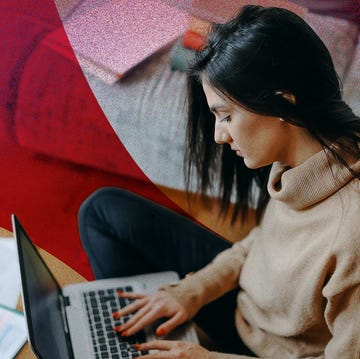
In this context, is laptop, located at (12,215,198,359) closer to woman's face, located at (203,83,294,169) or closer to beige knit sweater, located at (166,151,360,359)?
beige knit sweater, located at (166,151,360,359)

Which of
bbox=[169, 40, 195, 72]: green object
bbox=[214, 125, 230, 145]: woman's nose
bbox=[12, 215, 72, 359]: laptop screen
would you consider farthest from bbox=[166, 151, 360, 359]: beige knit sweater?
bbox=[169, 40, 195, 72]: green object

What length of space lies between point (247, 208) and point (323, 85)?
0.45 metres

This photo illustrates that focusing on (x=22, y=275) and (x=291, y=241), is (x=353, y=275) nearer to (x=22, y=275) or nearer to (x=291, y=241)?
(x=291, y=241)

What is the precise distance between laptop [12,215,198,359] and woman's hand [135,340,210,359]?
0.12ft

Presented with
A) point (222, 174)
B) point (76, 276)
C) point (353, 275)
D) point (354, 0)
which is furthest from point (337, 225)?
point (76, 276)

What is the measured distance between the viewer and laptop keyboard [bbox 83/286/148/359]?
1.06m

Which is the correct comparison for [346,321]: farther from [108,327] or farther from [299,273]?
[108,327]

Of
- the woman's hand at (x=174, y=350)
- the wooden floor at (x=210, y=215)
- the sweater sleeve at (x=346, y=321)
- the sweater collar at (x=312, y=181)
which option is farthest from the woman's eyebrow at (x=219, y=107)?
the wooden floor at (x=210, y=215)

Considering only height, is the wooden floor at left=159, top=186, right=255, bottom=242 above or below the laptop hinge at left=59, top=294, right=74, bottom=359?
below

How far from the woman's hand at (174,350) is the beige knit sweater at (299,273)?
0.04 meters

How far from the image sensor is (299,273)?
3.07ft

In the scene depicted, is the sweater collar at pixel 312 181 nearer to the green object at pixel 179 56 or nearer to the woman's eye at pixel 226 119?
the woman's eye at pixel 226 119

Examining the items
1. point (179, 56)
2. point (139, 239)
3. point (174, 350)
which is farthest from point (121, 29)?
point (174, 350)

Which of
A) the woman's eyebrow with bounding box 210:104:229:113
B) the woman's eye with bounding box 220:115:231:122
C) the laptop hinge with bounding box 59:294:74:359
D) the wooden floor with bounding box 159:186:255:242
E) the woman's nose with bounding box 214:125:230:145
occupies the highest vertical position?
the woman's eyebrow with bounding box 210:104:229:113
